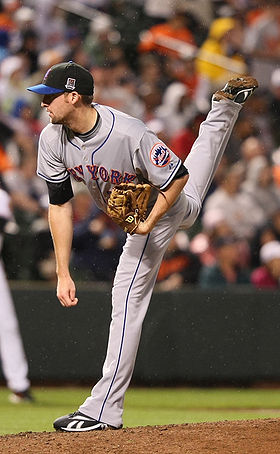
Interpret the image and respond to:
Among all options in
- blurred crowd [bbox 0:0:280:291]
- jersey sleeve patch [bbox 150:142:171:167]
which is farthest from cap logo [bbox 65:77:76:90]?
blurred crowd [bbox 0:0:280:291]

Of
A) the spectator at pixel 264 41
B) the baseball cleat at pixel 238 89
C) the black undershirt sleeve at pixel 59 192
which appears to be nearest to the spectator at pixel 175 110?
the spectator at pixel 264 41

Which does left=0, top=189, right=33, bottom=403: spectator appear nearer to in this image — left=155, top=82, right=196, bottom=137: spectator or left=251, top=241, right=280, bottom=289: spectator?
left=251, top=241, right=280, bottom=289: spectator

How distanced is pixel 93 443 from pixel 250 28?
19.5ft

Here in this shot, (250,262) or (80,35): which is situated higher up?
(80,35)

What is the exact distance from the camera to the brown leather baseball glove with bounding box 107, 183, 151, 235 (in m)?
4.19

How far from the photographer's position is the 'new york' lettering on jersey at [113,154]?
4.27 m

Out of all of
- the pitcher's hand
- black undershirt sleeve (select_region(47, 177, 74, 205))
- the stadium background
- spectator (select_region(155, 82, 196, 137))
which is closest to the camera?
the pitcher's hand

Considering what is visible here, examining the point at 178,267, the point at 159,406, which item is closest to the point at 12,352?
the point at 159,406

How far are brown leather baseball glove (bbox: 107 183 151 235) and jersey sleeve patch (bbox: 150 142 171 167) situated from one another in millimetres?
127

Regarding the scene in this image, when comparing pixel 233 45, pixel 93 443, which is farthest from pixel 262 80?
pixel 93 443

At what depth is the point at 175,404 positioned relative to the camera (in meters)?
6.75

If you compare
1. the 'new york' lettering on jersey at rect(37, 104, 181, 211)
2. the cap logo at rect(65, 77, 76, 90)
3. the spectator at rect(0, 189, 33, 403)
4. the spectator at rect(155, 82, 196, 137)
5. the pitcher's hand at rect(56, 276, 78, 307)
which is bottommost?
the spectator at rect(0, 189, 33, 403)

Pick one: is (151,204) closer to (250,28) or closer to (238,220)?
(238,220)

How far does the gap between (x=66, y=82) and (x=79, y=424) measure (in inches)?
66.1
